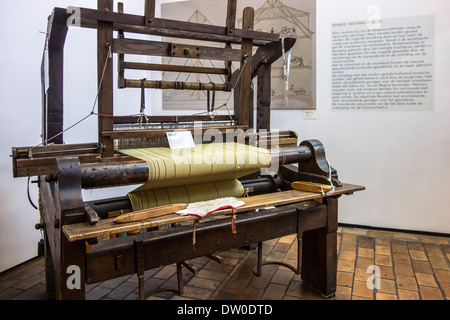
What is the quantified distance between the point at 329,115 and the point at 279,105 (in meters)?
0.53

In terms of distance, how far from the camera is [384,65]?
3.57m

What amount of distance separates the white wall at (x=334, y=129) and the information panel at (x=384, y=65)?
70 mm

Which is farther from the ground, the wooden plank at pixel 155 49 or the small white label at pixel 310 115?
the wooden plank at pixel 155 49

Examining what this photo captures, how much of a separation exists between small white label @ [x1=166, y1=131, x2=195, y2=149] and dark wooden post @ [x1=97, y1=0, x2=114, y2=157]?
318 millimetres

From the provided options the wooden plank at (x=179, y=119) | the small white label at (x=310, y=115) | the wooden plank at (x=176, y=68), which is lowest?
the wooden plank at (x=179, y=119)

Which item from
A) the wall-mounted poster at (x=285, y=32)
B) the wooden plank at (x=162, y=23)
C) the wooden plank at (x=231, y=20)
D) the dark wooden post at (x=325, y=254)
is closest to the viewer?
the wooden plank at (x=162, y=23)

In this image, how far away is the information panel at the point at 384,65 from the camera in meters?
3.44

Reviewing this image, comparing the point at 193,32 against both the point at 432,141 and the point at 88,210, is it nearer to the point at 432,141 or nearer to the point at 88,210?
the point at 88,210

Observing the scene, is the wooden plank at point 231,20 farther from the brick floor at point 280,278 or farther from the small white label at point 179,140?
the brick floor at point 280,278

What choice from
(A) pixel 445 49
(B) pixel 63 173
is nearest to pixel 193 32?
(B) pixel 63 173

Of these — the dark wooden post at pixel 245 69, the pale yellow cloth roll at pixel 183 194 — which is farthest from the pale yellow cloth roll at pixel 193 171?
the dark wooden post at pixel 245 69

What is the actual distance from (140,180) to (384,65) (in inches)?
112

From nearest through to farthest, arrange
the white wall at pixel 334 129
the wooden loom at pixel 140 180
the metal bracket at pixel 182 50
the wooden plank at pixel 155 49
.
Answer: the wooden loom at pixel 140 180, the wooden plank at pixel 155 49, the metal bracket at pixel 182 50, the white wall at pixel 334 129

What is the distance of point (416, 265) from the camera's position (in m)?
2.88
